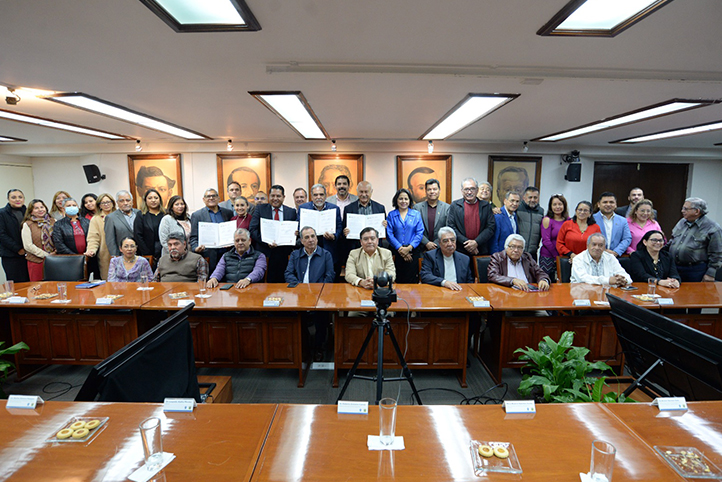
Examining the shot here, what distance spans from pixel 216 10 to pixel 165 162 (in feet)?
20.7

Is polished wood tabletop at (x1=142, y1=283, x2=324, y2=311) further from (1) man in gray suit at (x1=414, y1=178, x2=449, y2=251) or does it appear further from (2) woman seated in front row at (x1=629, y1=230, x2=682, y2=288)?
(2) woman seated in front row at (x1=629, y1=230, x2=682, y2=288)

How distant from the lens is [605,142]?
21.7 feet

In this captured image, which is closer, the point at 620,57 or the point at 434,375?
the point at 620,57

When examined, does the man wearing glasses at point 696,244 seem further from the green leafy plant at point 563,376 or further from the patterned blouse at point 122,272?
the patterned blouse at point 122,272

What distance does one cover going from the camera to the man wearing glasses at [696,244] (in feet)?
12.8

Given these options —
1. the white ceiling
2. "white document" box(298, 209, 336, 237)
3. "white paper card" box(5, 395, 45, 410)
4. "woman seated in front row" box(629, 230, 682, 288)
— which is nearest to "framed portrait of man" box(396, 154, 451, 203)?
the white ceiling

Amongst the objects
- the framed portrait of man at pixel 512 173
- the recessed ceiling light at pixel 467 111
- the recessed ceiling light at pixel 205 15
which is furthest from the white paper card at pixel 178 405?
the framed portrait of man at pixel 512 173

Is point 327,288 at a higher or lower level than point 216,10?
lower

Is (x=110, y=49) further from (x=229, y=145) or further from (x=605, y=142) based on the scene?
(x=605, y=142)

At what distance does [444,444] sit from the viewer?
4.14 ft

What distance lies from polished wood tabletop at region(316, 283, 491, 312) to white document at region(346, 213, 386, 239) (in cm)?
93

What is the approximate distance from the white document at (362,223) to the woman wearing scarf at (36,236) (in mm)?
4643

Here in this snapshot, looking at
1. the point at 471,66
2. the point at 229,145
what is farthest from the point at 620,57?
the point at 229,145

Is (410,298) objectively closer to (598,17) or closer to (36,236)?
(598,17)
